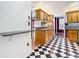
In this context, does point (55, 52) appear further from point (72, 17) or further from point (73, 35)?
point (72, 17)

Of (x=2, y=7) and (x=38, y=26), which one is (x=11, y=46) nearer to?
(x=2, y=7)

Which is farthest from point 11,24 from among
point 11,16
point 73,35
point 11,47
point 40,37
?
point 73,35

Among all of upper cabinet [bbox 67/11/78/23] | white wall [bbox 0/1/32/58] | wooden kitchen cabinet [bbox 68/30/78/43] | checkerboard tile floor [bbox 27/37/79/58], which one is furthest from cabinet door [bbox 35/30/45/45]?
white wall [bbox 0/1/32/58]

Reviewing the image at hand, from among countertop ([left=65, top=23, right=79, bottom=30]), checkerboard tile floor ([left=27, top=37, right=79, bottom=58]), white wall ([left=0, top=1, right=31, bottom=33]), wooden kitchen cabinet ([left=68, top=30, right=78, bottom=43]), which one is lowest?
checkerboard tile floor ([left=27, top=37, right=79, bottom=58])

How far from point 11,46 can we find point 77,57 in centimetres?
243

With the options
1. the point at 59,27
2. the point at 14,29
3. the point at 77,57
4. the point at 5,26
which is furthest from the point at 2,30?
the point at 59,27

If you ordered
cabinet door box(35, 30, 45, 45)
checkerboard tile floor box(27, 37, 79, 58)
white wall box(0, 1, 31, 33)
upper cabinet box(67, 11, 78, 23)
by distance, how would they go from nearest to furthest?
1. white wall box(0, 1, 31, 33)
2. checkerboard tile floor box(27, 37, 79, 58)
3. cabinet door box(35, 30, 45, 45)
4. upper cabinet box(67, 11, 78, 23)

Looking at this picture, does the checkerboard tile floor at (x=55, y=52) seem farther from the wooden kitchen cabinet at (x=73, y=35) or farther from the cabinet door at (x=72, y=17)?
the cabinet door at (x=72, y=17)

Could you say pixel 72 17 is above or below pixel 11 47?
above

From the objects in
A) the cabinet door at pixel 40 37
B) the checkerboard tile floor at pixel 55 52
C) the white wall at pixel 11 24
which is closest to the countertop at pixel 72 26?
the checkerboard tile floor at pixel 55 52

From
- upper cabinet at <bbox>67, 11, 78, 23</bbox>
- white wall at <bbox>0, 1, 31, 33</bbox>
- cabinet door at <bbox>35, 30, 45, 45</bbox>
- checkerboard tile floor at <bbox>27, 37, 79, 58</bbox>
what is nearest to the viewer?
white wall at <bbox>0, 1, 31, 33</bbox>

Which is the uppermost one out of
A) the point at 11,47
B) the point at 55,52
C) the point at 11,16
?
Result: the point at 11,16

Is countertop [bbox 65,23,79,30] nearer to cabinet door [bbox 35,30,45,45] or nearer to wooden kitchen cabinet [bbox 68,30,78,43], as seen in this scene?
wooden kitchen cabinet [bbox 68,30,78,43]

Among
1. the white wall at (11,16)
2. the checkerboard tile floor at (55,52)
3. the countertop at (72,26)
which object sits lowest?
the checkerboard tile floor at (55,52)
